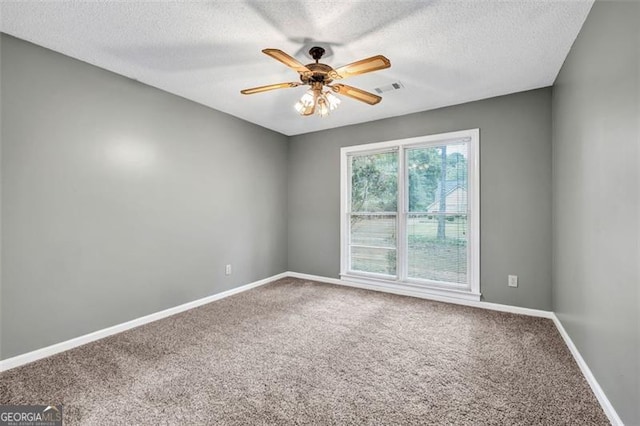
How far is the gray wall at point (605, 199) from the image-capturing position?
A: 140cm

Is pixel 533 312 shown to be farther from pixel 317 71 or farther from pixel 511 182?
pixel 317 71

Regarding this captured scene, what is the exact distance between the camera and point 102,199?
2699 millimetres

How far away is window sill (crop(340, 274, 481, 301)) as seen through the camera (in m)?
3.61

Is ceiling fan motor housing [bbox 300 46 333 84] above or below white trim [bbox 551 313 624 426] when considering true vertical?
above

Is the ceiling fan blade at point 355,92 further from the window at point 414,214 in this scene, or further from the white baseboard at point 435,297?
the white baseboard at point 435,297

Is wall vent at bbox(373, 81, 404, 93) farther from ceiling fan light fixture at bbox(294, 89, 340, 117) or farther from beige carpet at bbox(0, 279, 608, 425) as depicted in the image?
beige carpet at bbox(0, 279, 608, 425)

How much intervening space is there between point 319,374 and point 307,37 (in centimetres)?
256

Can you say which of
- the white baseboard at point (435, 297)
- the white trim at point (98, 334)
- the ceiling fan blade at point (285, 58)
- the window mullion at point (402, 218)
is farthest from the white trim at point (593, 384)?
the white trim at point (98, 334)

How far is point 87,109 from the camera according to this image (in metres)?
2.60

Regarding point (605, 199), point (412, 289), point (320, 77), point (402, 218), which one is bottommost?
point (412, 289)

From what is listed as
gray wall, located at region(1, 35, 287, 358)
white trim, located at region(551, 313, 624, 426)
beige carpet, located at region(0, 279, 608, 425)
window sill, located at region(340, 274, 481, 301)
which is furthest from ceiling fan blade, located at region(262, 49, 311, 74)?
window sill, located at region(340, 274, 481, 301)

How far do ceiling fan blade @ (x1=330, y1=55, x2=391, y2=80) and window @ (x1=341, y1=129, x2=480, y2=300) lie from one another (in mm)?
2123

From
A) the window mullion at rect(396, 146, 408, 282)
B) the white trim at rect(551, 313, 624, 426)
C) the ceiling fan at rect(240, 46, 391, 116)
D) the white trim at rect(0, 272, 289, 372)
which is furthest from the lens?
the window mullion at rect(396, 146, 408, 282)

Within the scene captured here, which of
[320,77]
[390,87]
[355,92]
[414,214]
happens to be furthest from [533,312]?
[320,77]
